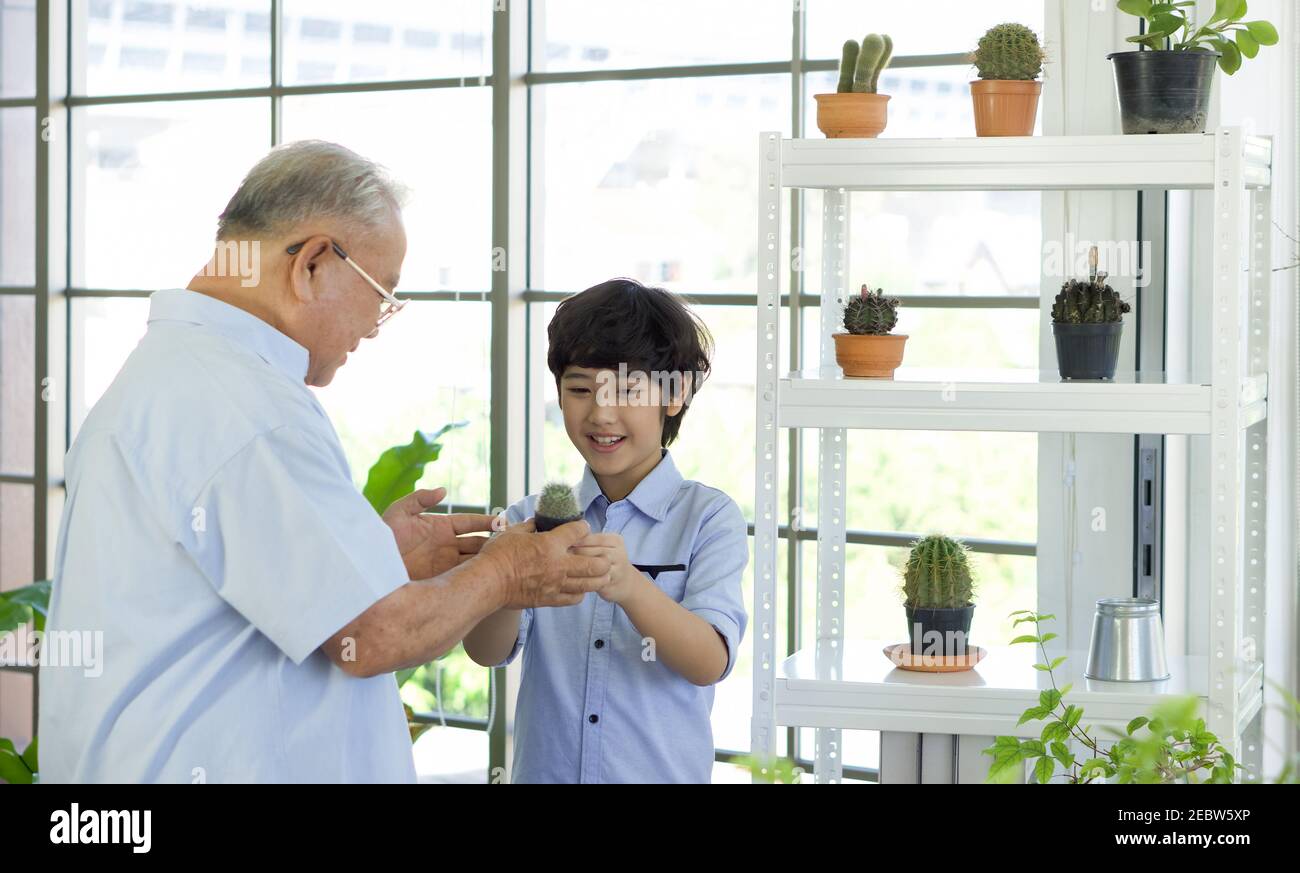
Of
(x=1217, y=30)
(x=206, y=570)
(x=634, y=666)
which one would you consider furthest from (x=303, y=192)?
(x=1217, y=30)

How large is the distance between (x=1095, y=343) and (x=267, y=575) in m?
1.37

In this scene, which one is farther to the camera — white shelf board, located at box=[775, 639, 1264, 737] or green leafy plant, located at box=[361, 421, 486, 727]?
green leafy plant, located at box=[361, 421, 486, 727]

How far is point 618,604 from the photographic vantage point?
5.62 ft

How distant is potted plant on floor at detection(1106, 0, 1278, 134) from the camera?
78.2 inches

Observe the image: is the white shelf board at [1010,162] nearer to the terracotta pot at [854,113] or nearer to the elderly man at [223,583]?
the terracotta pot at [854,113]

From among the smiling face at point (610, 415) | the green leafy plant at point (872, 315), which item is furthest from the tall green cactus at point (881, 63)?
the smiling face at point (610, 415)

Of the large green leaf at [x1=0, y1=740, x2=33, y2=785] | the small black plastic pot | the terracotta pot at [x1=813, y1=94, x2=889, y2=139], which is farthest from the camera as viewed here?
the large green leaf at [x1=0, y1=740, x2=33, y2=785]

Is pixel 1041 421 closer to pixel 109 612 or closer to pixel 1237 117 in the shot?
pixel 1237 117


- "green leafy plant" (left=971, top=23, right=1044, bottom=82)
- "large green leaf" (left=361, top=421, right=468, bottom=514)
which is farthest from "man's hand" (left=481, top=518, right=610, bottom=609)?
"large green leaf" (left=361, top=421, right=468, bottom=514)

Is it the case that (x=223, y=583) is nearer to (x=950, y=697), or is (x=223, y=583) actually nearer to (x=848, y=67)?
(x=950, y=697)

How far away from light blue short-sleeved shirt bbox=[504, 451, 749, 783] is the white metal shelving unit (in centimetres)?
21

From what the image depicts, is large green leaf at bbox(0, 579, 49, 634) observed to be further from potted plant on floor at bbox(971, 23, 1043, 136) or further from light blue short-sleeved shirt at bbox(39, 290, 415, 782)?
potted plant on floor at bbox(971, 23, 1043, 136)

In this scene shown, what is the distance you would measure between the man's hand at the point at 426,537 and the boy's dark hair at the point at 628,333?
0.25m

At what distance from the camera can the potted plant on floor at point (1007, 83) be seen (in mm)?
2049
